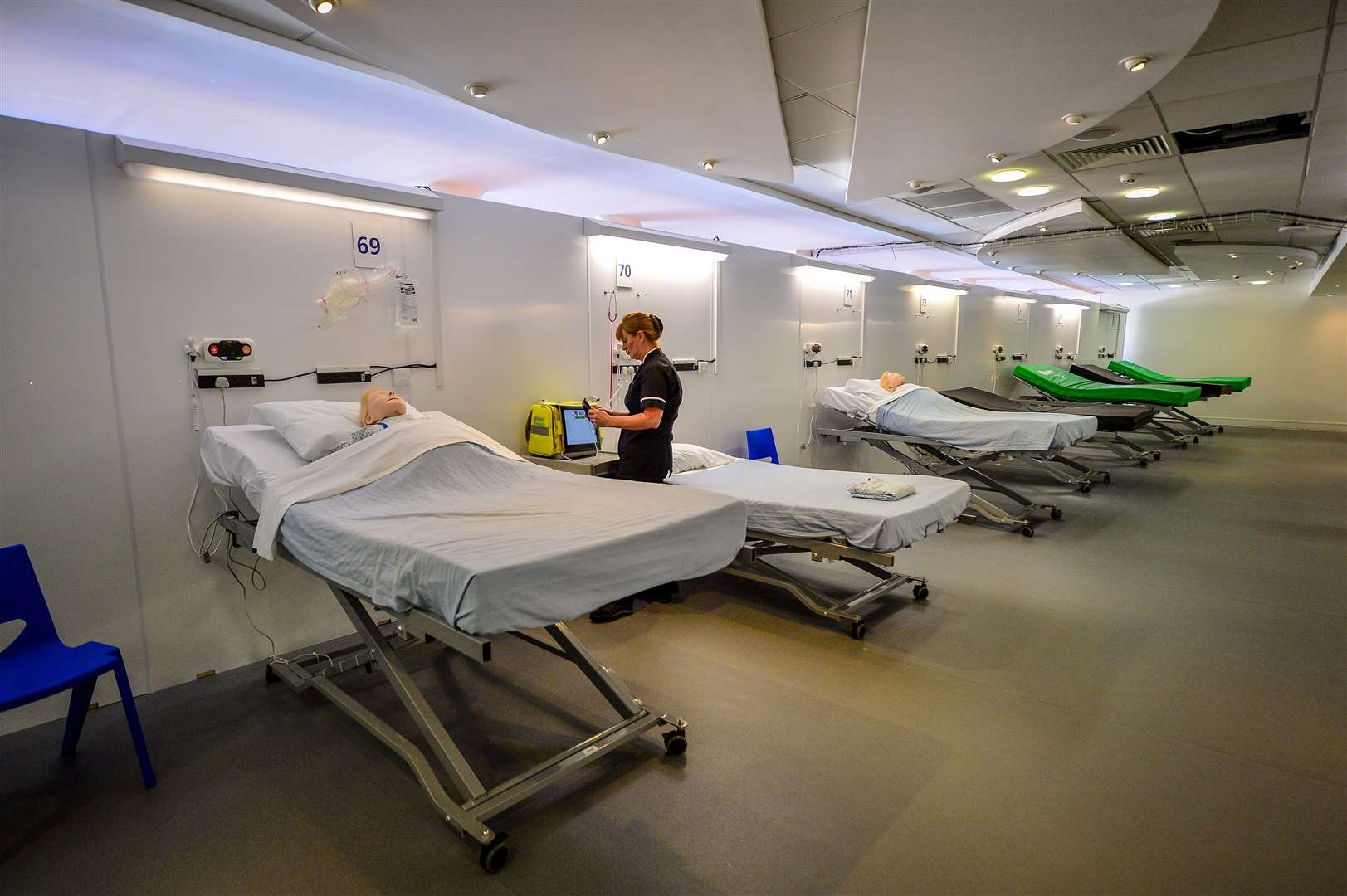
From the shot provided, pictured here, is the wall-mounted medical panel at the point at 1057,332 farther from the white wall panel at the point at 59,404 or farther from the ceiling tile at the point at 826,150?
the white wall panel at the point at 59,404

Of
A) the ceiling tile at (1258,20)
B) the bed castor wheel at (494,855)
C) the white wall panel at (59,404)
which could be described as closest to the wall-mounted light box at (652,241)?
the white wall panel at (59,404)

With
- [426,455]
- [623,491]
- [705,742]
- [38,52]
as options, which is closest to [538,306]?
[426,455]

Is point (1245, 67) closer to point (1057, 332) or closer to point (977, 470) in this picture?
point (977, 470)

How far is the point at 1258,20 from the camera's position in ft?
10.3

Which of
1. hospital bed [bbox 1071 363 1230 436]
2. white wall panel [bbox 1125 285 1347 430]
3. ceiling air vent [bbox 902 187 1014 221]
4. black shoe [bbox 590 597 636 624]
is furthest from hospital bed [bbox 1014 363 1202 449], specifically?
black shoe [bbox 590 597 636 624]

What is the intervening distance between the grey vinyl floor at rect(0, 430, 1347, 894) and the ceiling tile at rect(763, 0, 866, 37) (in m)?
3.00

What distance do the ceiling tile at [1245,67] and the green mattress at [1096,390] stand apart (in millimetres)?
6254

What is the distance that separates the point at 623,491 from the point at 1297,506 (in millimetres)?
7864

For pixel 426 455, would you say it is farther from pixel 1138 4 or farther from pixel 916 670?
pixel 1138 4

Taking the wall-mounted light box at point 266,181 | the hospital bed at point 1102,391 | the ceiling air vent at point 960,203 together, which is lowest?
the hospital bed at point 1102,391

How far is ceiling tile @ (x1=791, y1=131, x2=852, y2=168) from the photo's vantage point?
189 inches

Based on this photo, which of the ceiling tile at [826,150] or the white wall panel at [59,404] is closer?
the white wall panel at [59,404]

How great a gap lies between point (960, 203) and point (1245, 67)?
10.2ft

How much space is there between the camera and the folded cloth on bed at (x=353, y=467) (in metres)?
2.71
